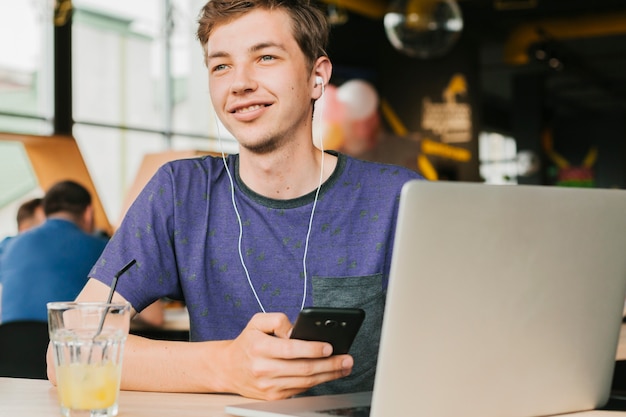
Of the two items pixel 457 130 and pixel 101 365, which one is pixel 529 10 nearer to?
pixel 457 130

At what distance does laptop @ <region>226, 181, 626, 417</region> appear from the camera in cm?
97

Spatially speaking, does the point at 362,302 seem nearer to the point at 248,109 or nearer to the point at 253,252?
the point at 253,252

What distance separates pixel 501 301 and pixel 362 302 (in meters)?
0.67

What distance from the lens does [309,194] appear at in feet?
5.94

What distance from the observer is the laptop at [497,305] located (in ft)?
3.18

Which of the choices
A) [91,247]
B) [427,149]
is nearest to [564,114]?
[427,149]

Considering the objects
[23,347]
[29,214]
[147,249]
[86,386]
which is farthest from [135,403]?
[29,214]

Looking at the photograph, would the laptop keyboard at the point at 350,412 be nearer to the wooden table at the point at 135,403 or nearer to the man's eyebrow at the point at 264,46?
the wooden table at the point at 135,403

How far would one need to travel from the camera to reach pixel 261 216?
1.79 m

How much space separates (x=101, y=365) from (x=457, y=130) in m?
10.2

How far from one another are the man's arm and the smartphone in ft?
0.04

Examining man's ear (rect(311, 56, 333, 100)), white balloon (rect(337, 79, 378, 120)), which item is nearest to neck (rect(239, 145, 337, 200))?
man's ear (rect(311, 56, 333, 100))

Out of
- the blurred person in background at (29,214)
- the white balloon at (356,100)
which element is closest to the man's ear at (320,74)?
the blurred person in background at (29,214)

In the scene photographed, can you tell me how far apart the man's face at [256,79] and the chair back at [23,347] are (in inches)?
37.8
